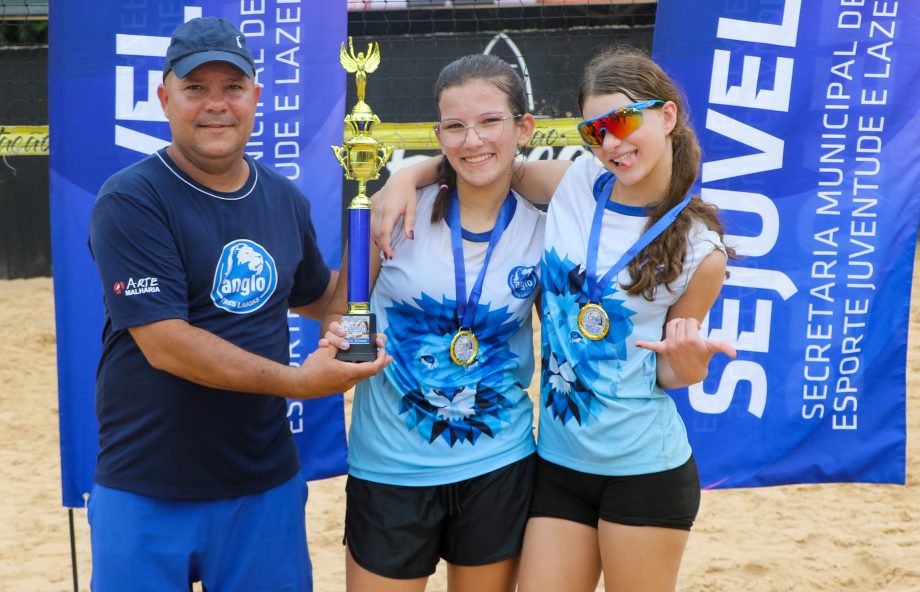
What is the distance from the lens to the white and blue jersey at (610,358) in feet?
9.17

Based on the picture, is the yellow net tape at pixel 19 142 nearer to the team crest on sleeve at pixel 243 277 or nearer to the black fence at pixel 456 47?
the black fence at pixel 456 47

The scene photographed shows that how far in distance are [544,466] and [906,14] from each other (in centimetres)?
246

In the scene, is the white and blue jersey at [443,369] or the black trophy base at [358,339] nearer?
the black trophy base at [358,339]

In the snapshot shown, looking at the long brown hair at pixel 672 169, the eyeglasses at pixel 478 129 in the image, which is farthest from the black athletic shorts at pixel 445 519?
the eyeglasses at pixel 478 129

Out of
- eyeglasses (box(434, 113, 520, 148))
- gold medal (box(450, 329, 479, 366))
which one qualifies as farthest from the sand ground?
eyeglasses (box(434, 113, 520, 148))

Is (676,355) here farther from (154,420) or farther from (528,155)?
(528,155)

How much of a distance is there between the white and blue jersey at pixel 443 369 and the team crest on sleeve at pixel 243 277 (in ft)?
1.27

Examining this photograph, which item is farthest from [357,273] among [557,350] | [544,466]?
[544,466]

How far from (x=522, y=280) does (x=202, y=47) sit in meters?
1.09

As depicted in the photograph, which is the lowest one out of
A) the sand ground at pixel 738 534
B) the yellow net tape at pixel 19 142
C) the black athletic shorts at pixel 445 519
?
the sand ground at pixel 738 534

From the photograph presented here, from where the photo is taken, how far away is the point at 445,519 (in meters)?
2.99

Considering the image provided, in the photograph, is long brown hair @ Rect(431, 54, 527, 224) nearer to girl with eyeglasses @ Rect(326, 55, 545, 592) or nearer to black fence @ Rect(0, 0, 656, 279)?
girl with eyeglasses @ Rect(326, 55, 545, 592)

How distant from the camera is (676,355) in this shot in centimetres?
265

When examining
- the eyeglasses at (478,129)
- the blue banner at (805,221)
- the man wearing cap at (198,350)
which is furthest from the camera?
the blue banner at (805,221)
